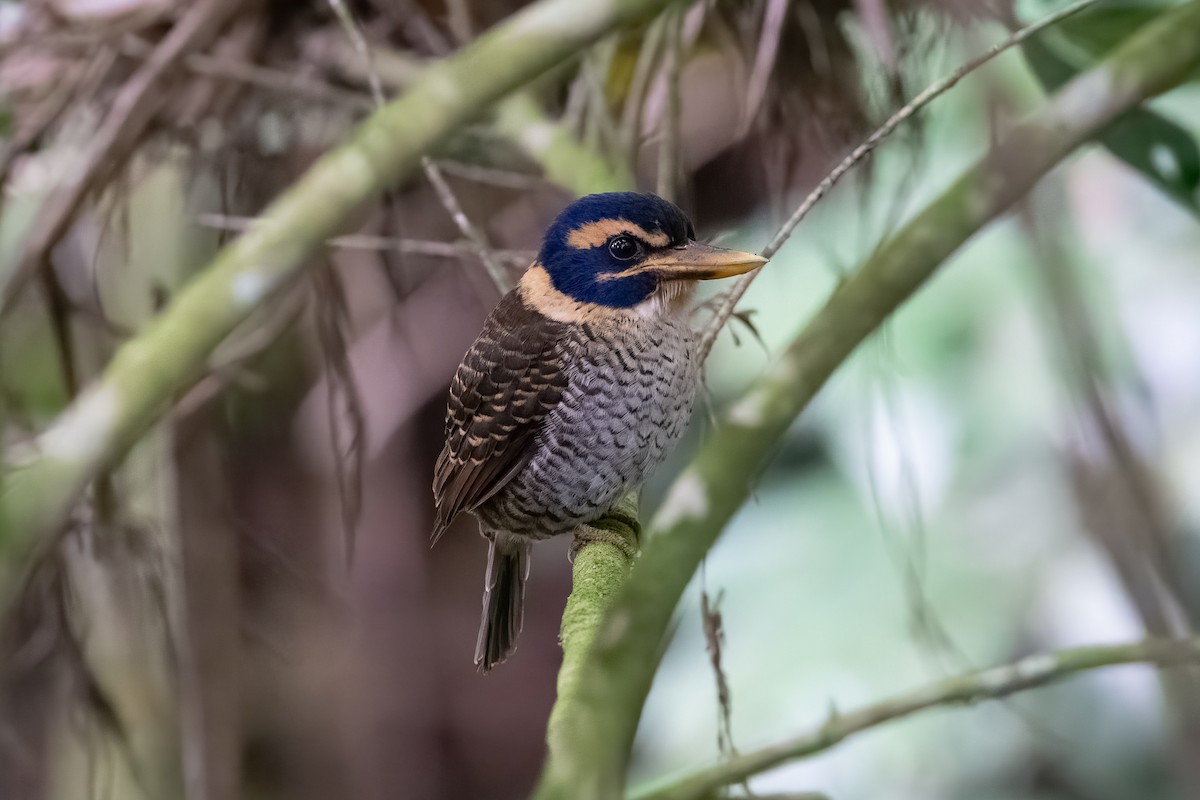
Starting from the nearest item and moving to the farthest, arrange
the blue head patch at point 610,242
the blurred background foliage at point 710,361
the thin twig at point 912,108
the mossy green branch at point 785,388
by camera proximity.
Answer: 1. the mossy green branch at point 785,388
2. the thin twig at point 912,108
3. the blue head patch at point 610,242
4. the blurred background foliage at point 710,361

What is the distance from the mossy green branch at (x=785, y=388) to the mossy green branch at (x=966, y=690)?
17 centimetres

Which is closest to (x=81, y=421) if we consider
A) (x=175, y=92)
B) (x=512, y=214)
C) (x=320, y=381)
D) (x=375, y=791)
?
(x=175, y=92)

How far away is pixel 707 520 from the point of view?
0.68 meters

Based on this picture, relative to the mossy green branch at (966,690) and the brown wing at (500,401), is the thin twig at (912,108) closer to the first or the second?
the mossy green branch at (966,690)

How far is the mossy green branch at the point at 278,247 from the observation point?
83 cm

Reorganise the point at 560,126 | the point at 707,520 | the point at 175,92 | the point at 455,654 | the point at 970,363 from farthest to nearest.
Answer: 1. the point at 455,654
2. the point at 970,363
3. the point at 175,92
4. the point at 560,126
5. the point at 707,520

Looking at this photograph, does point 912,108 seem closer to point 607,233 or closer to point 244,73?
point 607,233

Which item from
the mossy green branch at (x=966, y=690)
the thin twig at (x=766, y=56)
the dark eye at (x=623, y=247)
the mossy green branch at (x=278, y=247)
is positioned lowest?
the mossy green branch at (x=966, y=690)

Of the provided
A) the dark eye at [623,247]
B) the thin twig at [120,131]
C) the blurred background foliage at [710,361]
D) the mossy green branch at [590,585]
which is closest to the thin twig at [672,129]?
the blurred background foliage at [710,361]

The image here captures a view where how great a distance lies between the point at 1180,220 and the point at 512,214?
1.13m

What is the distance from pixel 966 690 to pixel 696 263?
48cm

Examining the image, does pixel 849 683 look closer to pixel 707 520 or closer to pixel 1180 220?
pixel 1180 220

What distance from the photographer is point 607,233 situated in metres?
1.26

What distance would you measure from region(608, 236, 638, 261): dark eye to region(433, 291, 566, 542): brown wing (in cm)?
14
